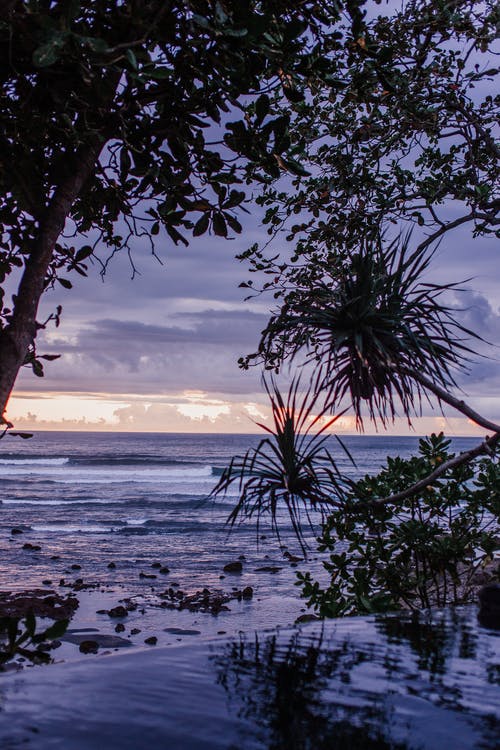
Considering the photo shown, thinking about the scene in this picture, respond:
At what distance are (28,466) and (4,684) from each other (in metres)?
57.4

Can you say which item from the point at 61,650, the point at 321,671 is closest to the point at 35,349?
the point at 321,671

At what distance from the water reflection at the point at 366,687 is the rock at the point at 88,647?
5967 mm

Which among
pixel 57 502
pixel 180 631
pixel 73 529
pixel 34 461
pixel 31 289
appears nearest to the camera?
pixel 31 289

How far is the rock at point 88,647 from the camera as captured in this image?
9648 millimetres

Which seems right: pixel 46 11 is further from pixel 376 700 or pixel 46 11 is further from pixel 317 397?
pixel 376 700

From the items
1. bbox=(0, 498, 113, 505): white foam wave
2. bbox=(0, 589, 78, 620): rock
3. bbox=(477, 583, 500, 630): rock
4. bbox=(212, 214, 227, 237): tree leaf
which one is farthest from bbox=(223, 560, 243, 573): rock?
bbox=(0, 498, 113, 505): white foam wave

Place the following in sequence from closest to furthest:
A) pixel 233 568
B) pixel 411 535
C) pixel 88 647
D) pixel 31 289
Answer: pixel 31 289, pixel 411 535, pixel 88 647, pixel 233 568

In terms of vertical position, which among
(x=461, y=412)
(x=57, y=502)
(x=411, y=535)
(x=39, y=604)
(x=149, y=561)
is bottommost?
(x=57, y=502)

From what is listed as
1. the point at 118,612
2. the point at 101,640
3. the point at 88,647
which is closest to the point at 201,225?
the point at 88,647

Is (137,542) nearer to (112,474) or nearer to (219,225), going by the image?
(219,225)

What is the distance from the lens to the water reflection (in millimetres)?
3068

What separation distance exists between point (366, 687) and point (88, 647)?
23.5 feet

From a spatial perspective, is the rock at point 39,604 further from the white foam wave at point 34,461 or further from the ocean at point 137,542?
the white foam wave at point 34,461

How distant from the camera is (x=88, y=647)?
972 cm
